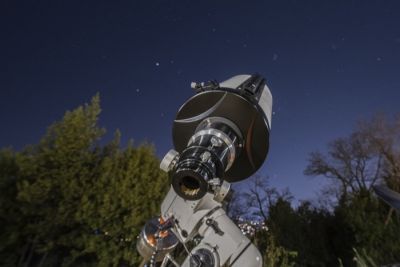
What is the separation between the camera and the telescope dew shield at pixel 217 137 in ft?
3.78

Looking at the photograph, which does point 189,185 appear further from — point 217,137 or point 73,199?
point 73,199

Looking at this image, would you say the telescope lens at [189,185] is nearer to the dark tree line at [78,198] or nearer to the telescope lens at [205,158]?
the telescope lens at [205,158]

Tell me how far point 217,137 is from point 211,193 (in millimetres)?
267

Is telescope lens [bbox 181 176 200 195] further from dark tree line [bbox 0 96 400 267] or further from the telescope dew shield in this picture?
dark tree line [bbox 0 96 400 267]

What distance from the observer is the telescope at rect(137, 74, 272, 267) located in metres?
1.31

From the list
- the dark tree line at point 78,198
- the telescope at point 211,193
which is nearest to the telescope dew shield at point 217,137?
the telescope at point 211,193

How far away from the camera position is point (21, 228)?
238 inches

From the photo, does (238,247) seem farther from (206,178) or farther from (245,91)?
(245,91)

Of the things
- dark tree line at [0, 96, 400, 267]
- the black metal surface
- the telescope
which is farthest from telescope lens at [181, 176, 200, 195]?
dark tree line at [0, 96, 400, 267]

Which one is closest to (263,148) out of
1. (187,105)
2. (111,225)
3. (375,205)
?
(187,105)

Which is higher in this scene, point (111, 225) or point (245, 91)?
point (111, 225)

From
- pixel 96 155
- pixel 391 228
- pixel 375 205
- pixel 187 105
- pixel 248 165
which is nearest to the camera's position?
pixel 187 105

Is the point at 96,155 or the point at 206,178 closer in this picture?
the point at 206,178

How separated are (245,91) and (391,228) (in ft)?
37.9
